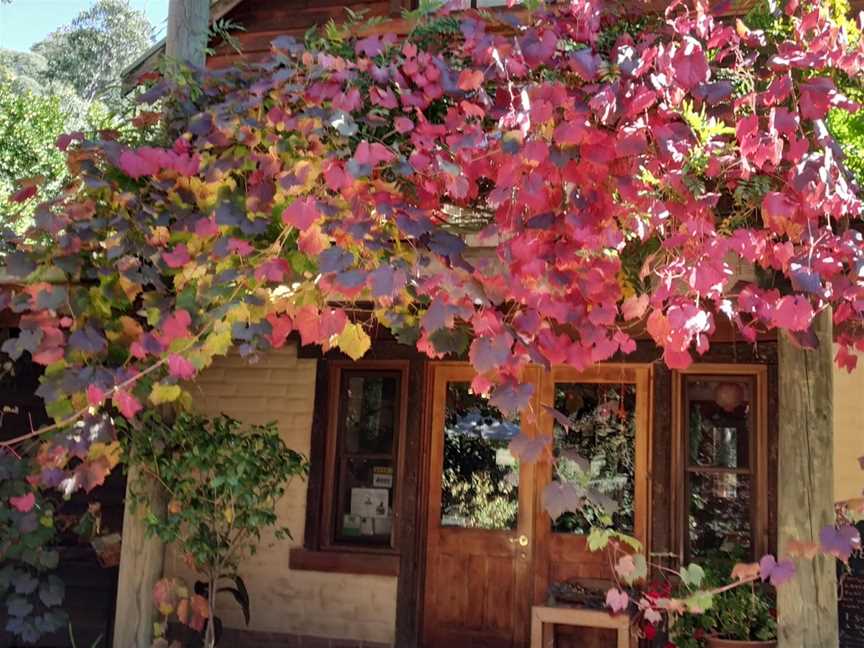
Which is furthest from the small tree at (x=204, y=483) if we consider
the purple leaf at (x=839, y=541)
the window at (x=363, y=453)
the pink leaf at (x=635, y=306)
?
the purple leaf at (x=839, y=541)

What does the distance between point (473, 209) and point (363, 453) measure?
10.9ft

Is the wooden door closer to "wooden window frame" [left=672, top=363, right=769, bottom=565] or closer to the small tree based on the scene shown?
"wooden window frame" [left=672, top=363, right=769, bottom=565]

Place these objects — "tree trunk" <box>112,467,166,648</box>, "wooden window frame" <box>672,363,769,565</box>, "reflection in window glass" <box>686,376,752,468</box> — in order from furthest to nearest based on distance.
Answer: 1. "reflection in window glass" <box>686,376,752,468</box>
2. "wooden window frame" <box>672,363,769,565</box>
3. "tree trunk" <box>112,467,166,648</box>

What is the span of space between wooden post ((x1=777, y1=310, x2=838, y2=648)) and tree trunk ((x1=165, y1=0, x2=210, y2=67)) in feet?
9.56

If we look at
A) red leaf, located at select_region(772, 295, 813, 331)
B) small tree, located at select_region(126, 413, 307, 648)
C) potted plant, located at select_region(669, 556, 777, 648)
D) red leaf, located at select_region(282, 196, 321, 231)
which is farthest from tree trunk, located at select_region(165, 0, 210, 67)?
potted plant, located at select_region(669, 556, 777, 648)

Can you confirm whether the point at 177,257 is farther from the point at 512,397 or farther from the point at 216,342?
the point at 512,397

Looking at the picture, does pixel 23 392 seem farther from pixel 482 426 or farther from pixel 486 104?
pixel 486 104

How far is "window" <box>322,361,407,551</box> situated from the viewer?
21.4ft

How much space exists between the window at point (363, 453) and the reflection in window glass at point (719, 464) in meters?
1.99

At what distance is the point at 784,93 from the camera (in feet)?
9.96

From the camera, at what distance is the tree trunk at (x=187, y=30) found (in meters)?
4.30

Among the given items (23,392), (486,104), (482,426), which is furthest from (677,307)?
(23,392)

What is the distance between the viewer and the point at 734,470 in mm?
5875

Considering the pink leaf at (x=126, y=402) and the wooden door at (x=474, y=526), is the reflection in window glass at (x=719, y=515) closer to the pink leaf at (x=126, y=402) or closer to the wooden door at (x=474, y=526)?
the wooden door at (x=474, y=526)
